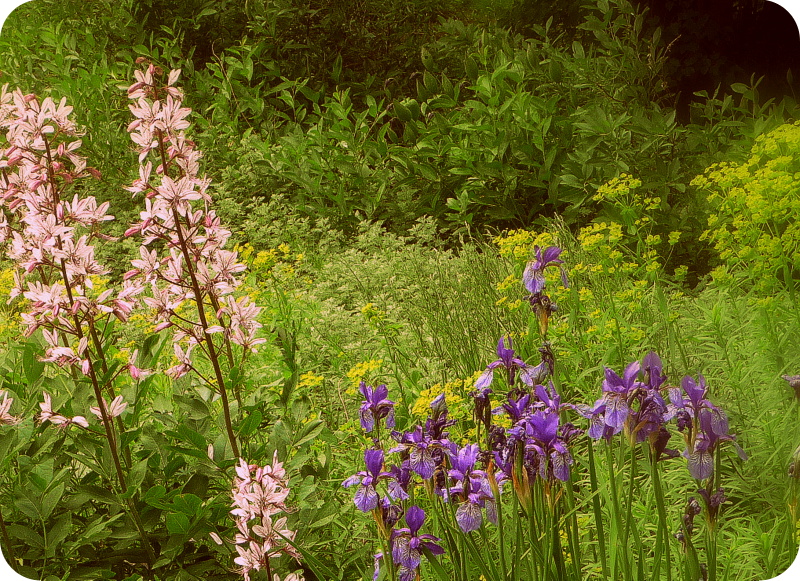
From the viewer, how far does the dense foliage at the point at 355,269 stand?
5.09ft

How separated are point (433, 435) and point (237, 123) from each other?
162 centimetres

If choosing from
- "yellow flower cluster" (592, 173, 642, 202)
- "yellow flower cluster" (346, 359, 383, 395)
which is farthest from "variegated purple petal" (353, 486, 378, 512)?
"yellow flower cluster" (592, 173, 642, 202)

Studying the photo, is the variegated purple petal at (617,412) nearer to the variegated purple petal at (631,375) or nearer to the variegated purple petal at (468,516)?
the variegated purple petal at (631,375)

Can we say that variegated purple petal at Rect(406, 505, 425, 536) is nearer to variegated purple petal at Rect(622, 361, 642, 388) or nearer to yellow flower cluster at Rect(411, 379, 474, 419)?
variegated purple petal at Rect(622, 361, 642, 388)

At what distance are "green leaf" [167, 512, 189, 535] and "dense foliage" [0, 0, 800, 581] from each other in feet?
0.05

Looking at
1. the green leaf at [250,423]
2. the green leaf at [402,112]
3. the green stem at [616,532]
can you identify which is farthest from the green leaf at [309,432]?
the green leaf at [402,112]

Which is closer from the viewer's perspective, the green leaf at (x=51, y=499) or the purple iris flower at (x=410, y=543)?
the purple iris flower at (x=410, y=543)

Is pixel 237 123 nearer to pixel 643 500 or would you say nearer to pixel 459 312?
pixel 459 312

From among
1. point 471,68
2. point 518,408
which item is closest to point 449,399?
point 518,408

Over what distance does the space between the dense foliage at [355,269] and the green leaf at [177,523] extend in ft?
0.05

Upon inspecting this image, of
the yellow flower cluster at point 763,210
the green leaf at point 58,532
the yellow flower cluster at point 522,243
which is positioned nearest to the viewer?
the green leaf at point 58,532

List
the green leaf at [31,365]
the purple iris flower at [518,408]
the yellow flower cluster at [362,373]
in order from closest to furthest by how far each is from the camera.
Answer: the purple iris flower at [518,408] < the green leaf at [31,365] < the yellow flower cluster at [362,373]

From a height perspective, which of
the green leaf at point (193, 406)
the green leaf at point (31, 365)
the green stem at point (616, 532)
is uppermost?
the green leaf at point (31, 365)

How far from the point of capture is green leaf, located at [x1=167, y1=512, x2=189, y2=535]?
1529 mm
